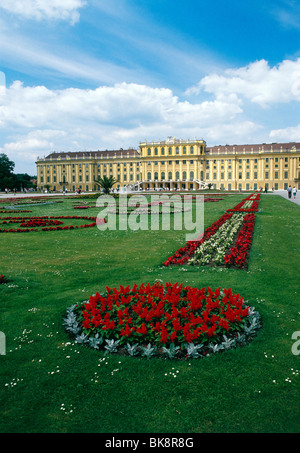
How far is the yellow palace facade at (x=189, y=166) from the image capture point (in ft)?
243

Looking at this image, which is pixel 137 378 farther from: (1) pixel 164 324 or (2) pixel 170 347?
(1) pixel 164 324

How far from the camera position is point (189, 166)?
79250mm

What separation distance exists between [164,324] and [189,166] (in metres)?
77.3

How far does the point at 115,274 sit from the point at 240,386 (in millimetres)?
4393

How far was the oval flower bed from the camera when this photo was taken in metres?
4.12

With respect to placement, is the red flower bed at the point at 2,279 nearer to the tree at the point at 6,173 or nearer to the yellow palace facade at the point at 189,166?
the yellow palace facade at the point at 189,166

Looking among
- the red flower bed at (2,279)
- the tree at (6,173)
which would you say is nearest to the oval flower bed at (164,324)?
the red flower bed at (2,279)

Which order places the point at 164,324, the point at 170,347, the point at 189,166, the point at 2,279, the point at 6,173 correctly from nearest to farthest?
the point at 170,347 < the point at 164,324 < the point at 2,279 < the point at 6,173 < the point at 189,166

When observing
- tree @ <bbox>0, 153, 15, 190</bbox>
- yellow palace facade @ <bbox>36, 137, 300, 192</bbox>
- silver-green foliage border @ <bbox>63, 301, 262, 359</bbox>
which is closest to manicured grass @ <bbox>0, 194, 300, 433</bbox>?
silver-green foliage border @ <bbox>63, 301, 262, 359</bbox>

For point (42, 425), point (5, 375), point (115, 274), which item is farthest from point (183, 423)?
point (115, 274)

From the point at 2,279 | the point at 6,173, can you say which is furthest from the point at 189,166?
the point at 2,279

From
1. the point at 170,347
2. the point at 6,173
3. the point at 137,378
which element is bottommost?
the point at 137,378

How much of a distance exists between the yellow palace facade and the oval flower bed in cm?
6592

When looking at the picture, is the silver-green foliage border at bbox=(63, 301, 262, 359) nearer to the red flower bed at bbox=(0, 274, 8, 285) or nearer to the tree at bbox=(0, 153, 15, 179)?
the red flower bed at bbox=(0, 274, 8, 285)
